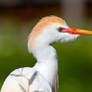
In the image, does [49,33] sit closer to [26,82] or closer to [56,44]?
[26,82]

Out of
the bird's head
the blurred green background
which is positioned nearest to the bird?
the bird's head

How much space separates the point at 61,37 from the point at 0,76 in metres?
2.24

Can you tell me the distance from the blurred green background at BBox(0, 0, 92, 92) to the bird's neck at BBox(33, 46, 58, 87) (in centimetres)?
190

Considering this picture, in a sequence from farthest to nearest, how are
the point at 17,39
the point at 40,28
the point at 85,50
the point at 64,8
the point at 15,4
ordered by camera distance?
1. the point at 15,4
2. the point at 64,8
3. the point at 17,39
4. the point at 85,50
5. the point at 40,28

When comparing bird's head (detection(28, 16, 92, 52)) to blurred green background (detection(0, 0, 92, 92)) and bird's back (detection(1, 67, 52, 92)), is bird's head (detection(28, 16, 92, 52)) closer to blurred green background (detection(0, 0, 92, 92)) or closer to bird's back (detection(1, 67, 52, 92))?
bird's back (detection(1, 67, 52, 92))

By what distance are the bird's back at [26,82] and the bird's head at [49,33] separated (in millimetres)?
122

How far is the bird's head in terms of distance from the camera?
9.52 feet

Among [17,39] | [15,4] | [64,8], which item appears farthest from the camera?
[15,4]

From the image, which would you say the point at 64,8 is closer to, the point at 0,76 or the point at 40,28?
the point at 0,76

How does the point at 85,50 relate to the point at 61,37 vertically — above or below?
below

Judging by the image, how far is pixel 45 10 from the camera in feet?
31.5

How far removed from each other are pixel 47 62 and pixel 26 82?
0.51 ft

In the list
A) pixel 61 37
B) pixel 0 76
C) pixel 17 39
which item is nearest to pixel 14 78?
pixel 61 37

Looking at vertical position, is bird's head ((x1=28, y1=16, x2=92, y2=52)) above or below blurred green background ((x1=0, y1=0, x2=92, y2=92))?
above
